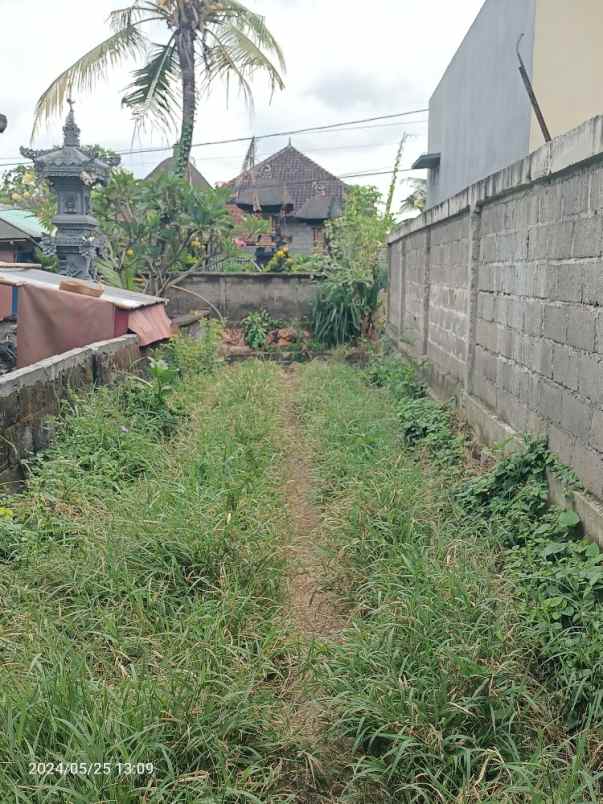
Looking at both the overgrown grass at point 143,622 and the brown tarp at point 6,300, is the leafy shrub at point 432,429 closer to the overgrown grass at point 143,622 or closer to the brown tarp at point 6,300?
the overgrown grass at point 143,622

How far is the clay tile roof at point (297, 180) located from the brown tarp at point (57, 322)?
22.0 m

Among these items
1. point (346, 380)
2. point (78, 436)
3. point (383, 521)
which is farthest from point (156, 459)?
point (346, 380)

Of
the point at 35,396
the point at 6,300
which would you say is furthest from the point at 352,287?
the point at 35,396

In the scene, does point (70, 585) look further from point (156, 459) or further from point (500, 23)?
point (500, 23)

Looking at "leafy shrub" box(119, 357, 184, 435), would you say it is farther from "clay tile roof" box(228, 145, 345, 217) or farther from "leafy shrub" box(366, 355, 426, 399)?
"clay tile roof" box(228, 145, 345, 217)

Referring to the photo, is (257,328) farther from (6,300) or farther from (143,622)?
(143,622)

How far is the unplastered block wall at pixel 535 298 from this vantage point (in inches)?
134

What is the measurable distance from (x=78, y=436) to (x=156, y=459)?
0.55m

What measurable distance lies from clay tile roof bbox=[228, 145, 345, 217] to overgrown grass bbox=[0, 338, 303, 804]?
977 inches

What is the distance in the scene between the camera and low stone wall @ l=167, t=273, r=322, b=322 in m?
13.6

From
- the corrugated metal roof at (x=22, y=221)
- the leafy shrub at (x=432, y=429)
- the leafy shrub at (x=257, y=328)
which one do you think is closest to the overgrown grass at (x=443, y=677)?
the leafy shrub at (x=432, y=429)

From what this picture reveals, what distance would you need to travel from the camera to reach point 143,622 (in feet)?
10.2

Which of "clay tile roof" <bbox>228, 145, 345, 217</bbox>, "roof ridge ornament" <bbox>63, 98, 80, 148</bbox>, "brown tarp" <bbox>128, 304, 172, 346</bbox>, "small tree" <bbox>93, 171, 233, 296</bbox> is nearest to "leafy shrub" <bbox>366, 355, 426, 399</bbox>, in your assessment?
"brown tarp" <bbox>128, 304, 172, 346</bbox>

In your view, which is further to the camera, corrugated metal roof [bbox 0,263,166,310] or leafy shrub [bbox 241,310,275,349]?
leafy shrub [bbox 241,310,275,349]
